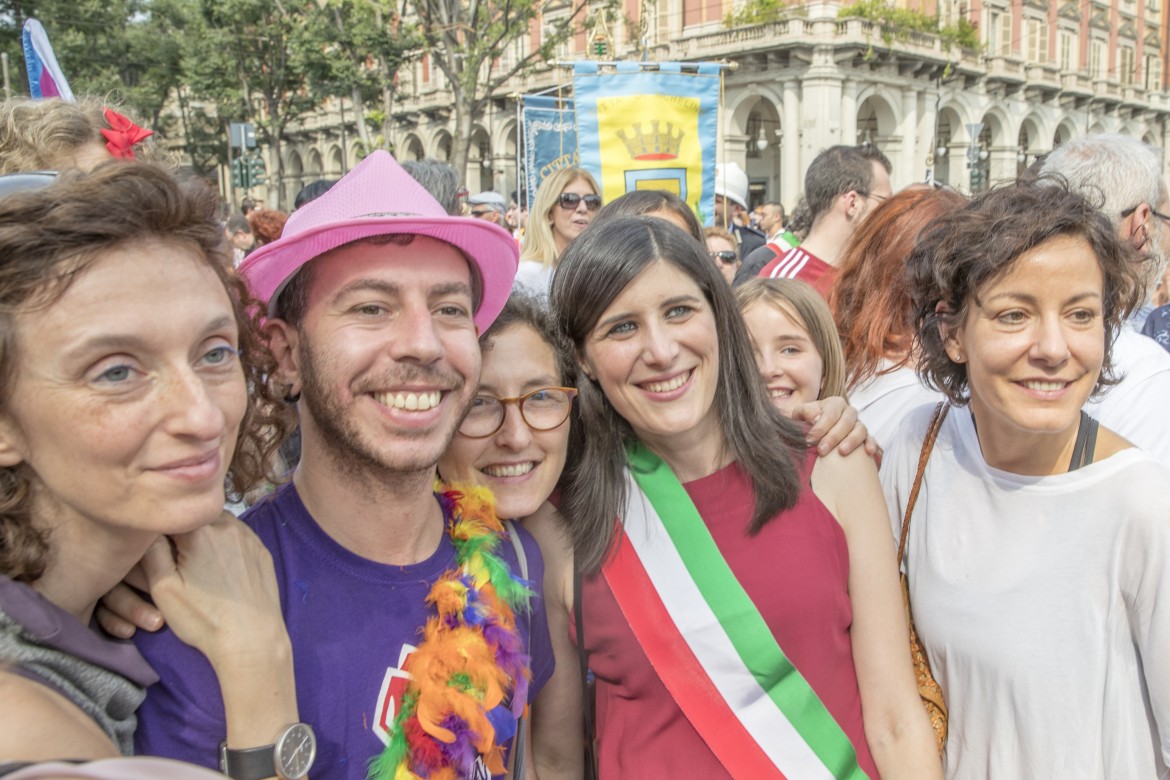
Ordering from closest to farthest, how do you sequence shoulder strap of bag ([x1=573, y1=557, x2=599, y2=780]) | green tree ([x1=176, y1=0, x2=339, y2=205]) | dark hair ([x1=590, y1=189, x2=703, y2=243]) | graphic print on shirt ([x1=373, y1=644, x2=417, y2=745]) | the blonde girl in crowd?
graphic print on shirt ([x1=373, y1=644, x2=417, y2=745]) → shoulder strap of bag ([x1=573, y1=557, x2=599, y2=780]) → the blonde girl in crowd → dark hair ([x1=590, y1=189, x2=703, y2=243]) → green tree ([x1=176, y1=0, x2=339, y2=205])

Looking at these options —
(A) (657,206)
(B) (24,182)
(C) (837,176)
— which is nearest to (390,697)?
(B) (24,182)

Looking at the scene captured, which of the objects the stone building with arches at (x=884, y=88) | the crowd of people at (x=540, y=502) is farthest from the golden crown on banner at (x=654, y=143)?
the stone building with arches at (x=884, y=88)

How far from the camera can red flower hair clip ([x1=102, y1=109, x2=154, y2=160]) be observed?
243 centimetres

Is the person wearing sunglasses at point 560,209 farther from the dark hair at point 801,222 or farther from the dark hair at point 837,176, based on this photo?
the dark hair at point 801,222

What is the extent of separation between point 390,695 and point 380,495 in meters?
0.38

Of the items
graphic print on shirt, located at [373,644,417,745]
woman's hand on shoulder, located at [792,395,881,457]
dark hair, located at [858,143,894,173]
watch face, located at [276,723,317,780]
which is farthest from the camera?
dark hair, located at [858,143,894,173]

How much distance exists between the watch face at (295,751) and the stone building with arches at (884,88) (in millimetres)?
18961

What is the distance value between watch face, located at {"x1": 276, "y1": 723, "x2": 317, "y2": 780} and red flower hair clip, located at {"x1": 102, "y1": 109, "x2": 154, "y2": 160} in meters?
1.56

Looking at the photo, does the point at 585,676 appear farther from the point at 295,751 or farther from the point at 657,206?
the point at 657,206

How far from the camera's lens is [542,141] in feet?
29.7

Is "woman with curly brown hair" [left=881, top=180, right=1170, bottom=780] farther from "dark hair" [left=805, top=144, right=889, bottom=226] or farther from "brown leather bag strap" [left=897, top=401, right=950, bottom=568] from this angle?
"dark hair" [left=805, top=144, right=889, bottom=226]

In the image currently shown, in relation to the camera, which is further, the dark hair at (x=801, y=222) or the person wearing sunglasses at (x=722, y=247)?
the person wearing sunglasses at (x=722, y=247)

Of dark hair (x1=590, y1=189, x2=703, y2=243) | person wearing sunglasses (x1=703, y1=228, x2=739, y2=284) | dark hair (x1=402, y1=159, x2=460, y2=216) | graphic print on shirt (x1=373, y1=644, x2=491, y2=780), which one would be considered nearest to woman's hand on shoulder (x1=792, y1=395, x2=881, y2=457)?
graphic print on shirt (x1=373, y1=644, x2=491, y2=780)

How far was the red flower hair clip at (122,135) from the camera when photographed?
2.43 m
